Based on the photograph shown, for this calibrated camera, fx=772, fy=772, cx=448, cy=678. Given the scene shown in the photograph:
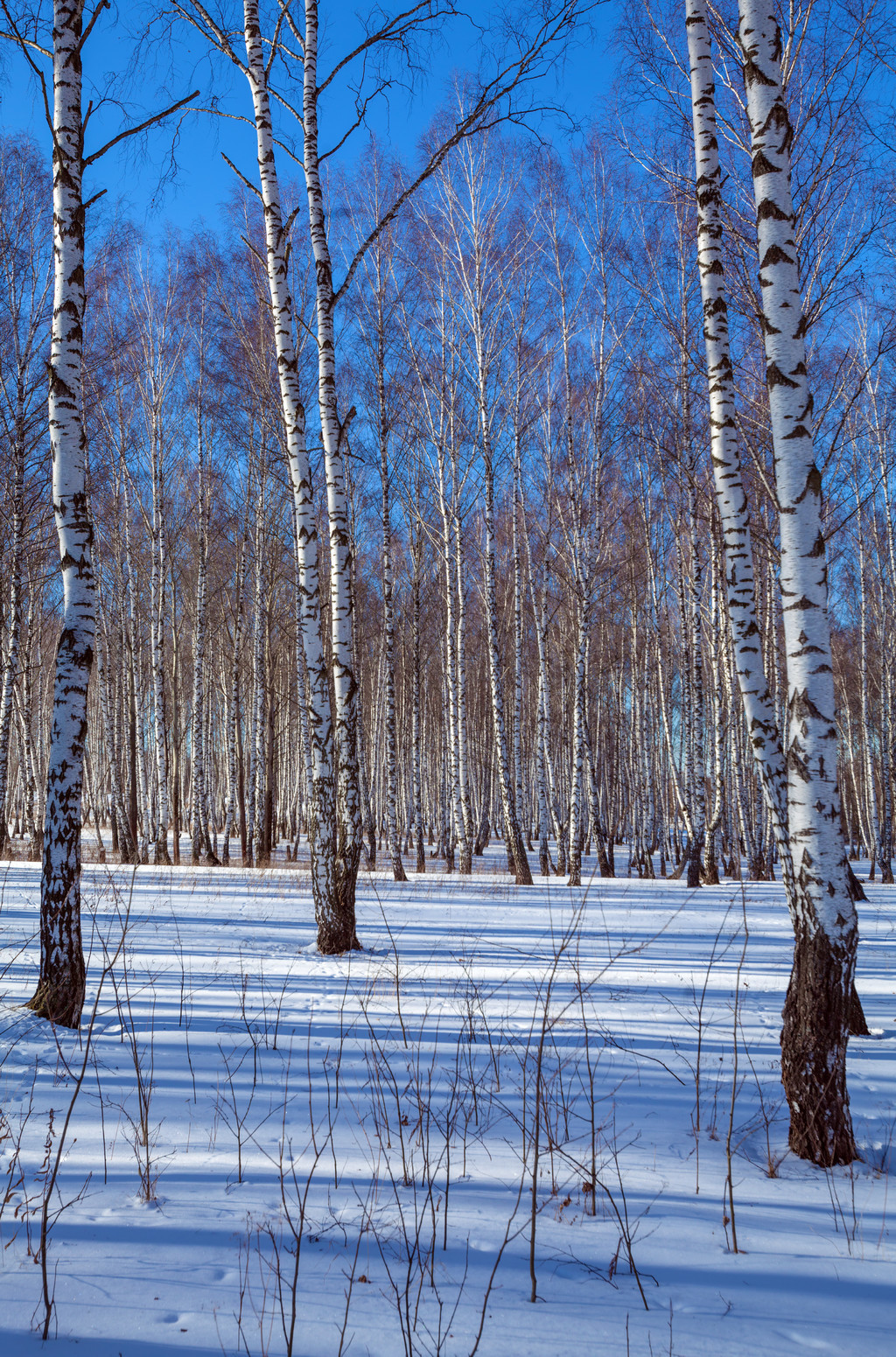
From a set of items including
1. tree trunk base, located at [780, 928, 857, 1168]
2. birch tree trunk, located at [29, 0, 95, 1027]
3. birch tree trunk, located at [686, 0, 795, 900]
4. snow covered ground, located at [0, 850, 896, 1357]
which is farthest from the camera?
birch tree trunk, located at [686, 0, 795, 900]

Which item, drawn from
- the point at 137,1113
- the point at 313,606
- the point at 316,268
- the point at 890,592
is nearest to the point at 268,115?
the point at 316,268

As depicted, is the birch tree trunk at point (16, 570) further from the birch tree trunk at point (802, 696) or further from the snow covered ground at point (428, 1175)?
the birch tree trunk at point (802, 696)

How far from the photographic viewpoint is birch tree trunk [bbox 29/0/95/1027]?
4422 mm

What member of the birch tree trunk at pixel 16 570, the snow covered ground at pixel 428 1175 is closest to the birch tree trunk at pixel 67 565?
the snow covered ground at pixel 428 1175

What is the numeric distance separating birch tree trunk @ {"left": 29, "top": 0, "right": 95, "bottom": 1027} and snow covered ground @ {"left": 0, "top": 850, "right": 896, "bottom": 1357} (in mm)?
430

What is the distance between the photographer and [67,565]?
4707mm

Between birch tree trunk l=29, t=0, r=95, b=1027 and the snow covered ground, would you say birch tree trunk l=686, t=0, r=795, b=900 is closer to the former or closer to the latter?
the snow covered ground

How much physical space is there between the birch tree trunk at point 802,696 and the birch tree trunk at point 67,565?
373 centimetres

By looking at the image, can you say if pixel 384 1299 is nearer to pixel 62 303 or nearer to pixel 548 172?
pixel 62 303

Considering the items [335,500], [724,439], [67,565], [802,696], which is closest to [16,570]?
[335,500]

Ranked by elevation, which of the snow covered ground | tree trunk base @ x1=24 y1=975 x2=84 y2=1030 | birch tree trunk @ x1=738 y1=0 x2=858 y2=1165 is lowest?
the snow covered ground

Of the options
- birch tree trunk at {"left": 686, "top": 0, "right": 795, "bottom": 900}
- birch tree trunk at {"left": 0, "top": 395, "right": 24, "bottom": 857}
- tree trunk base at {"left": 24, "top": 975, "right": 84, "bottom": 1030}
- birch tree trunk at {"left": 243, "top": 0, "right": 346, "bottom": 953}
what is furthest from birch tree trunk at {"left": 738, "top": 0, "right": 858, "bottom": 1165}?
birch tree trunk at {"left": 0, "top": 395, "right": 24, "bottom": 857}

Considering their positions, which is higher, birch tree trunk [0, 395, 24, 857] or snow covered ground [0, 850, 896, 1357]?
birch tree trunk [0, 395, 24, 857]

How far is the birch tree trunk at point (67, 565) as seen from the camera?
4.42 m
